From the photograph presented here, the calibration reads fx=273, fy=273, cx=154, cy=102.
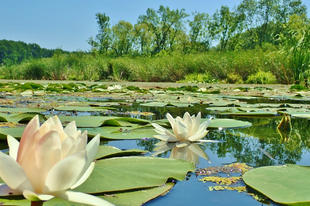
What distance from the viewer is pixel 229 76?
988cm

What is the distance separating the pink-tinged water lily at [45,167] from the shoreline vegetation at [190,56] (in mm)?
6881

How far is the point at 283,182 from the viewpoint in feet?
2.01

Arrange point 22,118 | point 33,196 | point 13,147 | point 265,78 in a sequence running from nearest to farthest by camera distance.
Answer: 1. point 33,196
2. point 13,147
3. point 22,118
4. point 265,78

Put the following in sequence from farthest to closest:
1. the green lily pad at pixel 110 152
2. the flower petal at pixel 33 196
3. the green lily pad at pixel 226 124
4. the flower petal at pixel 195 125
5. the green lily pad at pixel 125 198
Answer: the green lily pad at pixel 226 124
the flower petal at pixel 195 125
the green lily pad at pixel 110 152
the green lily pad at pixel 125 198
the flower petal at pixel 33 196

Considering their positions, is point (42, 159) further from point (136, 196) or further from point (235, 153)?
point (235, 153)

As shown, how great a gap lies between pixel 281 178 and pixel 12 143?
1.91 ft

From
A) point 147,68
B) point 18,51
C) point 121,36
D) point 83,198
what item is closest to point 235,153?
point 83,198

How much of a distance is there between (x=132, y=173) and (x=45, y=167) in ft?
0.92

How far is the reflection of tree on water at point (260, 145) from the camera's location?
87 centimetres

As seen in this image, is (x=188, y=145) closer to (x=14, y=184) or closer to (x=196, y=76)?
(x=14, y=184)

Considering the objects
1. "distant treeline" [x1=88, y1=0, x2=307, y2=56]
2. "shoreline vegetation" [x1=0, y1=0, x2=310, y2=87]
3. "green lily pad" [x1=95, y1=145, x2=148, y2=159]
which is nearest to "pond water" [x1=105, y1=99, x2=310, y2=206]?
"green lily pad" [x1=95, y1=145, x2=148, y2=159]

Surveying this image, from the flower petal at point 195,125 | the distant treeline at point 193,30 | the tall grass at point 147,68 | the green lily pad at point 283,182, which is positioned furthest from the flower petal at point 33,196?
the distant treeline at point 193,30

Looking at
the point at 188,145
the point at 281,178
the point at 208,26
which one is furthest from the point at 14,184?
the point at 208,26

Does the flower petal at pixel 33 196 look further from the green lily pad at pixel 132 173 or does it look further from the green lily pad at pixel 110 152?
Result: the green lily pad at pixel 110 152
